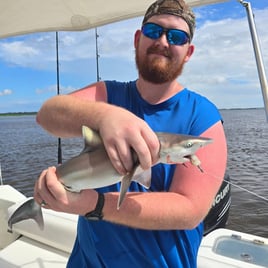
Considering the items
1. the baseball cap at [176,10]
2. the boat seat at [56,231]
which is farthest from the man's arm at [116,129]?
the boat seat at [56,231]

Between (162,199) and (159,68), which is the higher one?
(159,68)

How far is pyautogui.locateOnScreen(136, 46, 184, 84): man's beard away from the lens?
168 cm

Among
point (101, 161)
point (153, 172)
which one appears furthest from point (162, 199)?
point (101, 161)

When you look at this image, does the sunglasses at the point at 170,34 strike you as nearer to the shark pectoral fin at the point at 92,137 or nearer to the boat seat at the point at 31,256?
the shark pectoral fin at the point at 92,137

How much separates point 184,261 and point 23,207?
87cm

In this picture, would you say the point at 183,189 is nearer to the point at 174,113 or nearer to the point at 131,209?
the point at 131,209

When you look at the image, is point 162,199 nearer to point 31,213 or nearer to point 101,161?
point 101,161

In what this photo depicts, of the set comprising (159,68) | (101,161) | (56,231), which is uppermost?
(159,68)

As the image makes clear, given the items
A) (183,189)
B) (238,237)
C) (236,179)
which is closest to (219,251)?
(238,237)

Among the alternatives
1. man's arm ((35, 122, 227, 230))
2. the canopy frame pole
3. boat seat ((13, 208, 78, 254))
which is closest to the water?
boat seat ((13, 208, 78, 254))

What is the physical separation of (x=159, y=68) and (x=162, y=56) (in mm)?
67

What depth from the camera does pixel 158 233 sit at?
1.67m

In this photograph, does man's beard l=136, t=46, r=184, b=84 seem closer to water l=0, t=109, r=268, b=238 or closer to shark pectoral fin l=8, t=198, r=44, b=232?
shark pectoral fin l=8, t=198, r=44, b=232

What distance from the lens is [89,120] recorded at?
1.36 meters
